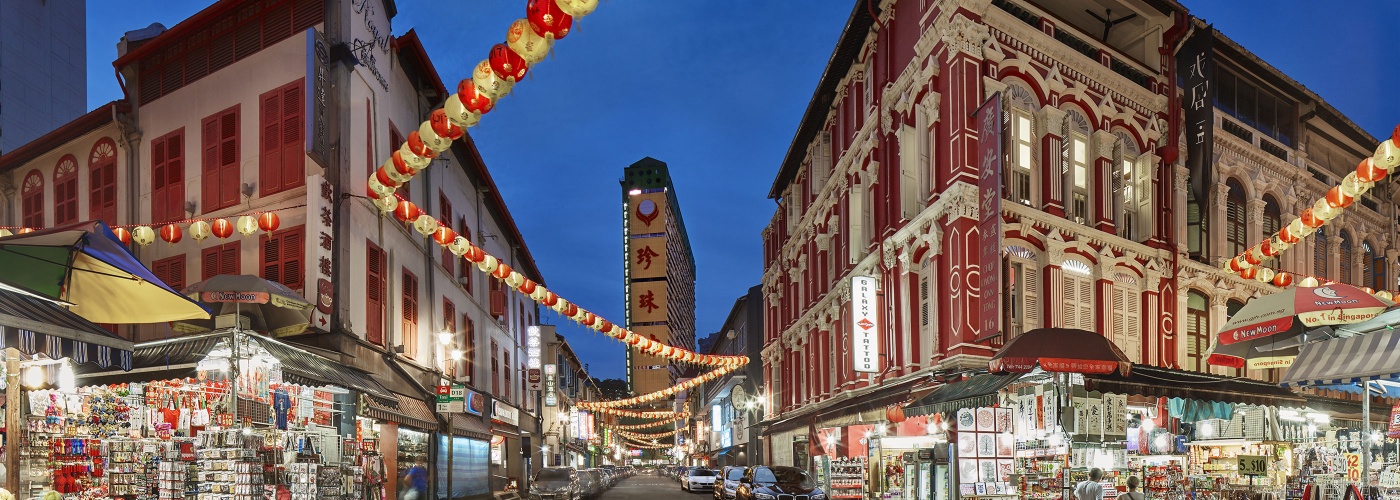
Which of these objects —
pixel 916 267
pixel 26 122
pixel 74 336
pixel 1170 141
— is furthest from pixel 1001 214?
pixel 26 122

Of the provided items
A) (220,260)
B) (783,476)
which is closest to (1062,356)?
(783,476)

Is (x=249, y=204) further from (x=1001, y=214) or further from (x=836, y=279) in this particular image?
(x=836, y=279)

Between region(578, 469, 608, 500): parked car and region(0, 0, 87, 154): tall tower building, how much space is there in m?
35.2

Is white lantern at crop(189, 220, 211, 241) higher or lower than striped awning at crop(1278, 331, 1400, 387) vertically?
higher

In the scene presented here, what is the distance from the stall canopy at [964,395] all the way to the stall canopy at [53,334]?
1343 centimetres

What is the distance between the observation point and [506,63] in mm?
12852

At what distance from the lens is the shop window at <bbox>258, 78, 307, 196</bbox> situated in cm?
2220

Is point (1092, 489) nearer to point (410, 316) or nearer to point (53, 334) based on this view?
point (53, 334)

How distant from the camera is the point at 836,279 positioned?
34.8 meters

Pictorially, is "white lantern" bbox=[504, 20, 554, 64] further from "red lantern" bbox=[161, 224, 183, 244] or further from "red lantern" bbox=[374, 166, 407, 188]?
"red lantern" bbox=[161, 224, 183, 244]

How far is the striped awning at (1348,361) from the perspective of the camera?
12320 mm

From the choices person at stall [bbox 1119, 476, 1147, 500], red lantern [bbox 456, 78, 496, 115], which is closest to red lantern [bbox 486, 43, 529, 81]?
red lantern [bbox 456, 78, 496, 115]

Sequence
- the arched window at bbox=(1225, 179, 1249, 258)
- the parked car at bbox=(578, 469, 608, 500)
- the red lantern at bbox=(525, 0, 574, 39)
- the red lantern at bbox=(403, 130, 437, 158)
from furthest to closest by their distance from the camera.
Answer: the parked car at bbox=(578, 469, 608, 500)
the arched window at bbox=(1225, 179, 1249, 258)
the red lantern at bbox=(403, 130, 437, 158)
the red lantern at bbox=(525, 0, 574, 39)

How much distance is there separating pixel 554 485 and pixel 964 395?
15373mm
